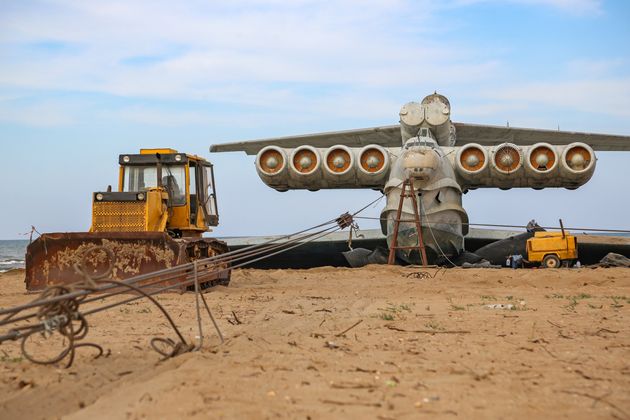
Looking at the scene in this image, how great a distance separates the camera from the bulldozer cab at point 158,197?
1155 centimetres

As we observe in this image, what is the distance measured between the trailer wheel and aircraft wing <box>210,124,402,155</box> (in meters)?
5.81

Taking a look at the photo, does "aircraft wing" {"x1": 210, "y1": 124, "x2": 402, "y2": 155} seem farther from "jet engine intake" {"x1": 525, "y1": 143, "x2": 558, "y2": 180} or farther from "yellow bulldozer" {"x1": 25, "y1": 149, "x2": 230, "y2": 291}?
"yellow bulldozer" {"x1": 25, "y1": 149, "x2": 230, "y2": 291}

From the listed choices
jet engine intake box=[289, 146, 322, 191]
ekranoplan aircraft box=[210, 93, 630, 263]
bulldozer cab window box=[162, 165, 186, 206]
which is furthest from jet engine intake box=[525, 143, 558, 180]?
bulldozer cab window box=[162, 165, 186, 206]

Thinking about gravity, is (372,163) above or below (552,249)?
above

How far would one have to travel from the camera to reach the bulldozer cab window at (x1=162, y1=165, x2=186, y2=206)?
481 inches

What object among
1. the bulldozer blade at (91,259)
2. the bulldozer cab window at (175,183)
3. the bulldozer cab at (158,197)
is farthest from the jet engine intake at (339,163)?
the bulldozer blade at (91,259)

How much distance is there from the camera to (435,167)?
16703mm

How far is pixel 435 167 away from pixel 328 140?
15.8ft

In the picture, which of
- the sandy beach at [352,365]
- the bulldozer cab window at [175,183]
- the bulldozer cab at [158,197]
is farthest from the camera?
the bulldozer cab window at [175,183]

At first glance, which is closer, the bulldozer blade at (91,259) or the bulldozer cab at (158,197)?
the bulldozer blade at (91,259)

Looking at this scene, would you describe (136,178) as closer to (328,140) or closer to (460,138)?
(328,140)

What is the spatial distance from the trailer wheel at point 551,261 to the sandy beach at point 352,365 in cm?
663

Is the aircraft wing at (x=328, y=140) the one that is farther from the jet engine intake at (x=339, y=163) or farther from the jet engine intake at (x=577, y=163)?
the jet engine intake at (x=577, y=163)

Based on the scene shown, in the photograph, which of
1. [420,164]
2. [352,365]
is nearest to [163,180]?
[420,164]
